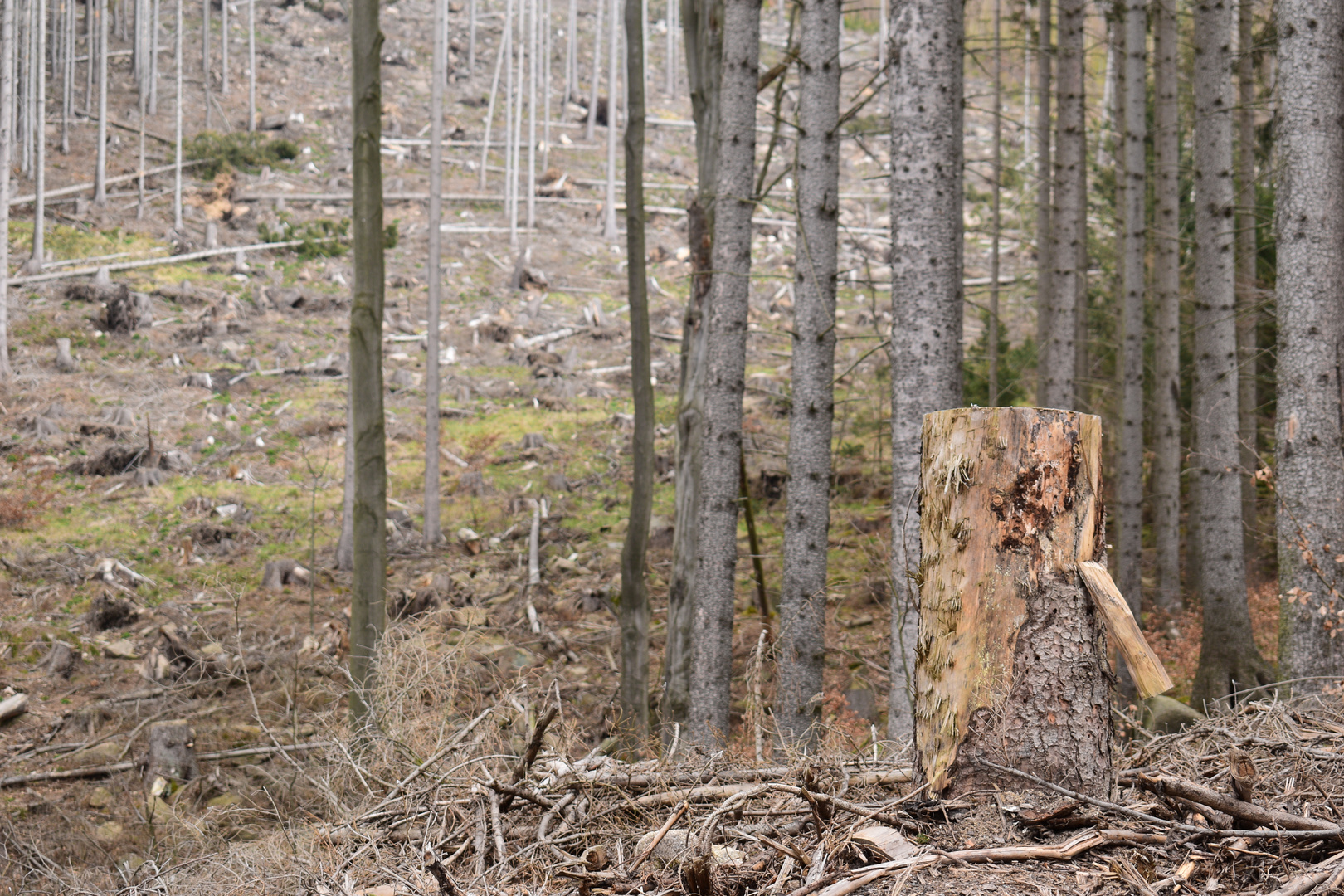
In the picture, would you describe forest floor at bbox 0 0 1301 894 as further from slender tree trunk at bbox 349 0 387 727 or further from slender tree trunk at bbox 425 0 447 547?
slender tree trunk at bbox 425 0 447 547

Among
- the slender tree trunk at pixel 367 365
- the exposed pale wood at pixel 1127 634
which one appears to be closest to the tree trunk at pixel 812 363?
the slender tree trunk at pixel 367 365

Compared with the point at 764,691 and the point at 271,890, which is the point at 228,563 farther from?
the point at 271,890

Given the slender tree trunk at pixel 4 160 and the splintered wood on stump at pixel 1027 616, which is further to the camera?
the slender tree trunk at pixel 4 160

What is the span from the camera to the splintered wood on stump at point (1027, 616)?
285 cm

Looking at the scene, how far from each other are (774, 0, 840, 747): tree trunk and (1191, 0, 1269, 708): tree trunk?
3.65 metres

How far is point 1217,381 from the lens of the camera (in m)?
8.19

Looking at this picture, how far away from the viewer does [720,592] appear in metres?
7.44

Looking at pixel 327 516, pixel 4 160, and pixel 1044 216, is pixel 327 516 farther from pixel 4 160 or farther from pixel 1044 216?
pixel 1044 216

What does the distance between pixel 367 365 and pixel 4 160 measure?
17353mm

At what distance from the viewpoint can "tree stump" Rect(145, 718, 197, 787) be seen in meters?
7.64

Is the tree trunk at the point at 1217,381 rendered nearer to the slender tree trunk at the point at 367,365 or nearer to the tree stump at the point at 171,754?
the slender tree trunk at the point at 367,365

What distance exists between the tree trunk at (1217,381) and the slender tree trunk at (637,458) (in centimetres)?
498

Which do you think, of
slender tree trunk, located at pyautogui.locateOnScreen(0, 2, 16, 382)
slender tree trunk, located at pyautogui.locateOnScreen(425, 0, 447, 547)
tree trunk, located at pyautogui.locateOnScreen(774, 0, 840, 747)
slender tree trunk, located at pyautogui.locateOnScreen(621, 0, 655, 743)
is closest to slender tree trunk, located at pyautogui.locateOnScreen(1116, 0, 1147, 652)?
tree trunk, located at pyautogui.locateOnScreen(774, 0, 840, 747)

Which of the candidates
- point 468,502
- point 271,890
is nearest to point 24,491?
point 468,502
